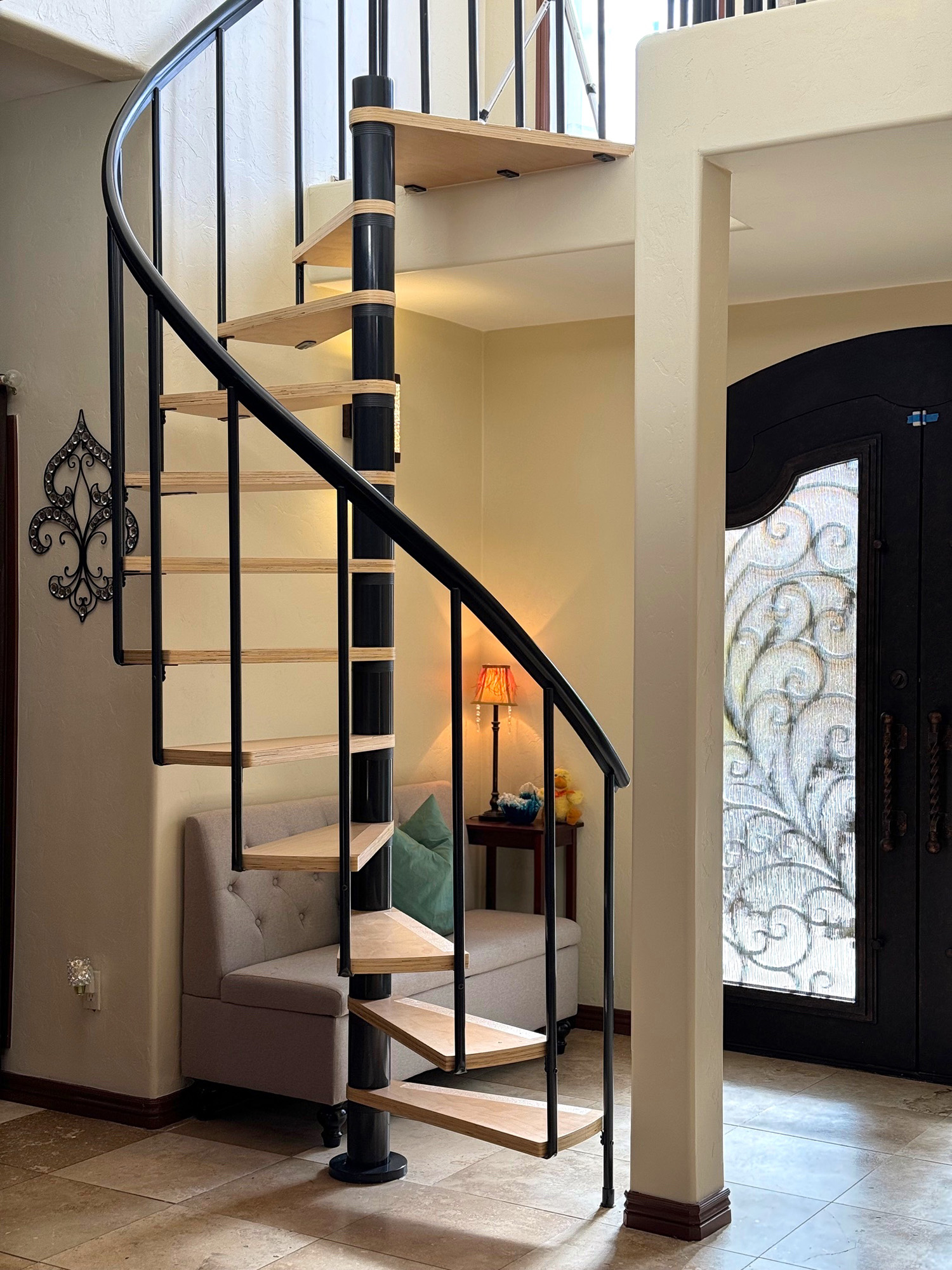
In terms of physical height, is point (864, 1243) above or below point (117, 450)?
below

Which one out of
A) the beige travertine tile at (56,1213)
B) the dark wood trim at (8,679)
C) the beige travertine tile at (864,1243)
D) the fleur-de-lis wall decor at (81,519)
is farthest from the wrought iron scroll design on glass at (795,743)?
the dark wood trim at (8,679)

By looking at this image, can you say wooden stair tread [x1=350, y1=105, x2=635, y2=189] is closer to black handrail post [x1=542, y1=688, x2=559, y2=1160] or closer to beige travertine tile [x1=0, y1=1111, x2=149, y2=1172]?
black handrail post [x1=542, y1=688, x2=559, y2=1160]

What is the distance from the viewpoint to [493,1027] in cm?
369

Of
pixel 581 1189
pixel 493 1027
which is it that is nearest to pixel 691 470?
pixel 493 1027

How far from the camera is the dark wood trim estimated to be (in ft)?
14.7

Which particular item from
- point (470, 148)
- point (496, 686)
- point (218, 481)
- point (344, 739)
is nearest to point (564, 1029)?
point (496, 686)

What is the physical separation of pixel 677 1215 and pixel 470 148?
280cm

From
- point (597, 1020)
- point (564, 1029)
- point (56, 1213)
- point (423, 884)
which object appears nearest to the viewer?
point (56, 1213)

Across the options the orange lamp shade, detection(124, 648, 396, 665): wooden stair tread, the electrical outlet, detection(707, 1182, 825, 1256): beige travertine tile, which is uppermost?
→ detection(124, 648, 396, 665): wooden stair tread

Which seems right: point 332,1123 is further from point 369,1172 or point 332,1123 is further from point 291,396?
point 291,396

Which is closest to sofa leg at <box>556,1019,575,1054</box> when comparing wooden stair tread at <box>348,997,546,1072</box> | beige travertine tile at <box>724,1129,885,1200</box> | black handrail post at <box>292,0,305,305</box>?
beige travertine tile at <box>724,1129,885,1200</box>

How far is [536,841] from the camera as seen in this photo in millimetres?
5320

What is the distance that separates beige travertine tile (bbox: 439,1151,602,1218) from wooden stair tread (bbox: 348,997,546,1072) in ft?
1.25

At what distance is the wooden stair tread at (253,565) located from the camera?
11.5 feet
